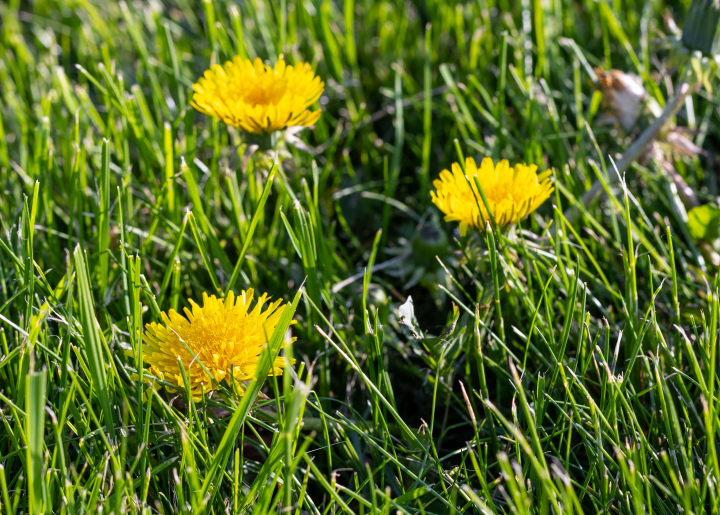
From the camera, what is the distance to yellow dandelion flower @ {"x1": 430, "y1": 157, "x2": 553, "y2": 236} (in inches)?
45.3

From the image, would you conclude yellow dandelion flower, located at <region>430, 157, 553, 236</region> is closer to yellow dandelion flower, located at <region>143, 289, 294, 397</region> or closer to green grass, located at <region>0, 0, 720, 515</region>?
green grass, located at <region>0, 0, 720, 515</region>

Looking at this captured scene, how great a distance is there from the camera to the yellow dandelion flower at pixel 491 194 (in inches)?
45.3

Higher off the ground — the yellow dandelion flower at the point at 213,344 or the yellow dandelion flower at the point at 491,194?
the yellow dandelion flower at the point at 491,194

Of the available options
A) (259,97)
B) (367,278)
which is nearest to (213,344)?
(367,278)

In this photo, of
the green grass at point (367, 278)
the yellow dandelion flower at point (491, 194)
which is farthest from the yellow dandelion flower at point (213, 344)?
the yellow dandelion flower at point (491, 194)

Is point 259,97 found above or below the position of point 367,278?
above

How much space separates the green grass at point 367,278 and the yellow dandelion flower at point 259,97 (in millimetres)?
141

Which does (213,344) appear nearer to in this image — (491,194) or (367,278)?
(367,278)

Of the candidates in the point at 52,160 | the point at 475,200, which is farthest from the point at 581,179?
the point at 52,160

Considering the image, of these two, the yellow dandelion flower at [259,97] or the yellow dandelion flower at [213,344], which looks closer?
the yellow dandelion flower at [213,344]

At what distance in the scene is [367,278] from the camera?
113 cm

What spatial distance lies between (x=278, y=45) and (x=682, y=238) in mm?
1270

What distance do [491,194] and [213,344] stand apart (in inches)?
23.8

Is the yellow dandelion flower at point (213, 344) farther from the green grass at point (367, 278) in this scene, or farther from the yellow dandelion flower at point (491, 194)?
the yellow dandelion flower at point (491, 194)
